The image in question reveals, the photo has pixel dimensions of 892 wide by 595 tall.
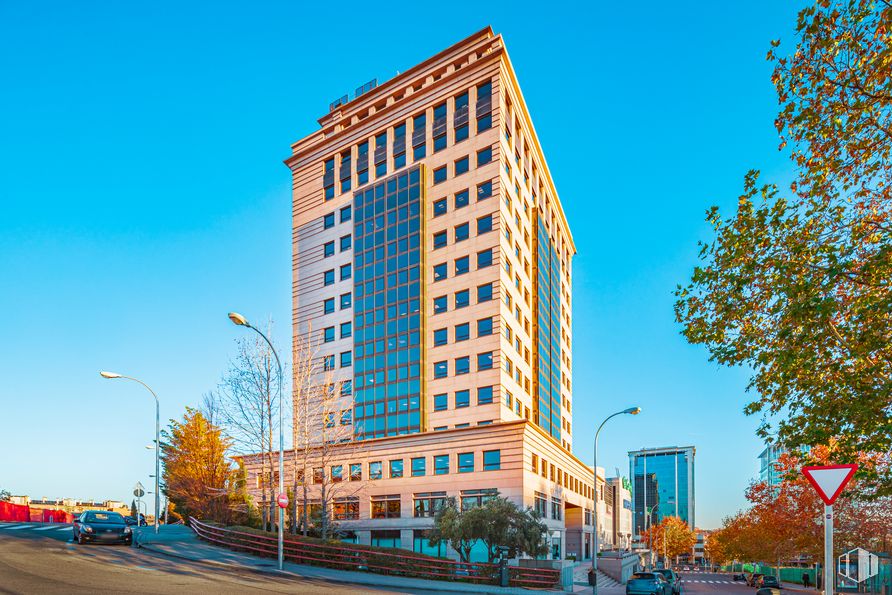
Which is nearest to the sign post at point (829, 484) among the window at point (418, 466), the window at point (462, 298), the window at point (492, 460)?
the window at point (492, 460)

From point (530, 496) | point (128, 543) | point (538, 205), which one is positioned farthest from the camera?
point (538, 205)

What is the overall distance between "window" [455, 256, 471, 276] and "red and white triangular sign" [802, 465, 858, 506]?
147ft

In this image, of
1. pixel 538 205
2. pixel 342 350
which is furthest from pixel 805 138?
pixel 538 205

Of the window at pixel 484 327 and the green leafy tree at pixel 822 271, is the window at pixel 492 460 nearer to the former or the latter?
the window at pixel 484 327

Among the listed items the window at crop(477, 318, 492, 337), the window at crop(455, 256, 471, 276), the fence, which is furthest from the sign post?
the window at crop(455, 256, 471, 276)

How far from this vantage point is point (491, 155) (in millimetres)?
53469

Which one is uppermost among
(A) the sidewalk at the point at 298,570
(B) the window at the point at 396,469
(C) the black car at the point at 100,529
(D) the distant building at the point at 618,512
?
(C) the black car at the point at 100,529

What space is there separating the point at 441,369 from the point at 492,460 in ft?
29.8

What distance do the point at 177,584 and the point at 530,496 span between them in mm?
33736

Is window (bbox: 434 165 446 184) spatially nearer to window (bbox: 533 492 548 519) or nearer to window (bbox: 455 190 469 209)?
window (bbox: 455 190 469 209)

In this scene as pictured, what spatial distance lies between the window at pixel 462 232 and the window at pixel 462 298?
4596 mm

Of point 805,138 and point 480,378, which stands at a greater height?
point 805,138

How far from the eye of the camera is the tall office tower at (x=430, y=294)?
164ft

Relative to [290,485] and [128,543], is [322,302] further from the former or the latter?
[128,543]
